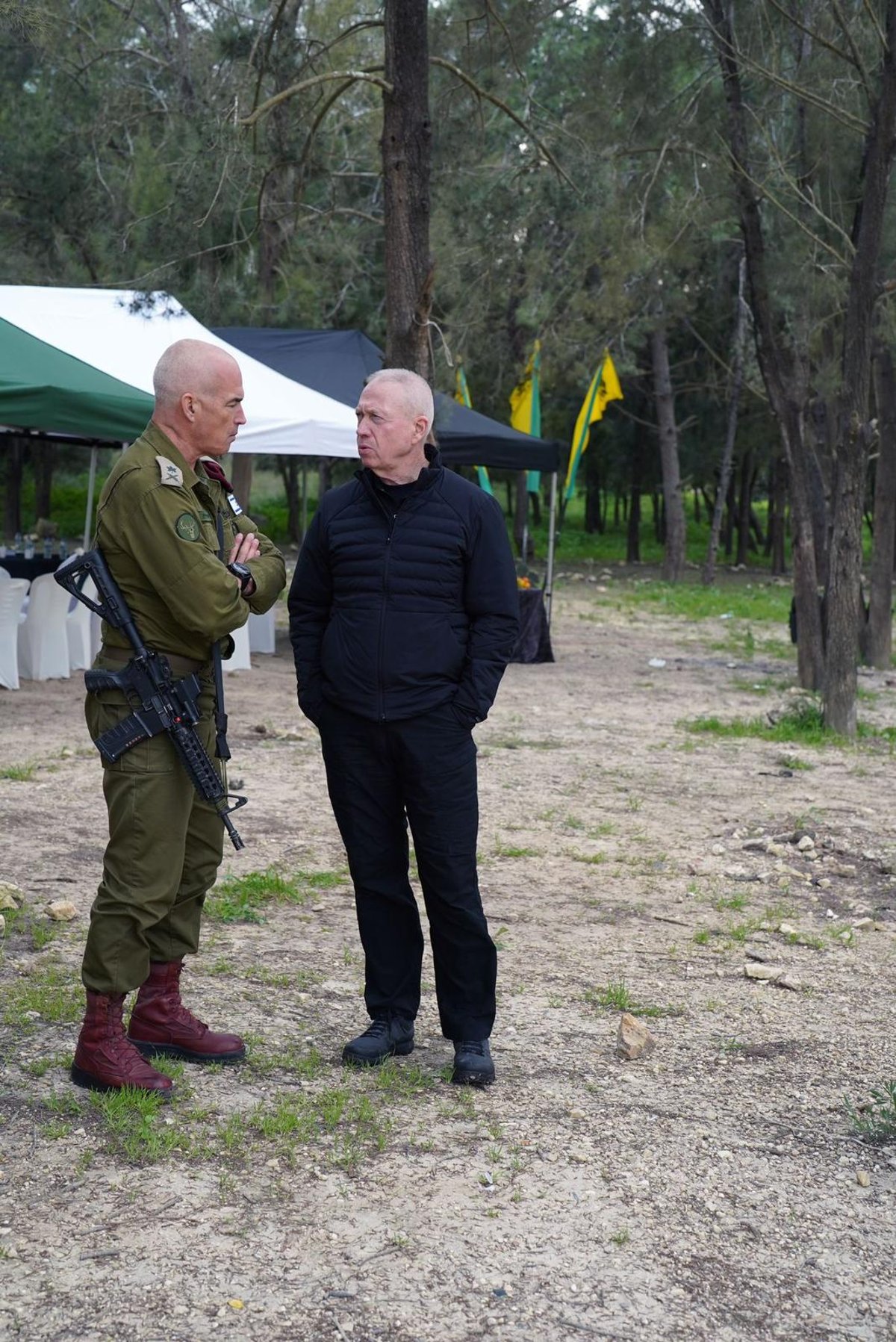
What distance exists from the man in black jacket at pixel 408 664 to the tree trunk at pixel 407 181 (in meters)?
3.86

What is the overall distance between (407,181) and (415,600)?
4683 millimetres

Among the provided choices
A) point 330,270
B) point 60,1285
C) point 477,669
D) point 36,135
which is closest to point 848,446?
point 477,669

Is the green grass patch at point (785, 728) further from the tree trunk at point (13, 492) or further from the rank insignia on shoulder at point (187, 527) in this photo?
the tree trunk at point (13, 492)

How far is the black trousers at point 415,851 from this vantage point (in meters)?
3.83

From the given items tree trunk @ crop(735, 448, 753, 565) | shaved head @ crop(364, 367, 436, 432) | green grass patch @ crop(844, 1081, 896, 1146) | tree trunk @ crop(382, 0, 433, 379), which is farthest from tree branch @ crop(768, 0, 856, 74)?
tree trunk @ crop(735, 448, 753, 565)

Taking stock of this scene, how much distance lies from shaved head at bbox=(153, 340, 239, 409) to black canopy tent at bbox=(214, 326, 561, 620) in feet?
33.0

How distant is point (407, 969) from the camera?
13.5 feet

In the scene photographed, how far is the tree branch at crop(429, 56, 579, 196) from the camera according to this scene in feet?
26.5

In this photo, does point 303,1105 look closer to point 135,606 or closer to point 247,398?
point 135,606

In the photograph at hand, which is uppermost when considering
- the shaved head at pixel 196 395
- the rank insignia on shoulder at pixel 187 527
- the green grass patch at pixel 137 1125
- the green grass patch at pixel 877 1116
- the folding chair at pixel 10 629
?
the shaved head at pixel 196 395

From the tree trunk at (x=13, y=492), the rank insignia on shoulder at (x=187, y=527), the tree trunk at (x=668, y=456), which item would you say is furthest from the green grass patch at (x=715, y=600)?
the rank insignia on shoulder at (x=187, y=527)

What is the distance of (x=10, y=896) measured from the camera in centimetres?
543

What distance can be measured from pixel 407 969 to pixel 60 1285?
147 cm

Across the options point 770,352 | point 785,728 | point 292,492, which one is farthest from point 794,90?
point 292,492
